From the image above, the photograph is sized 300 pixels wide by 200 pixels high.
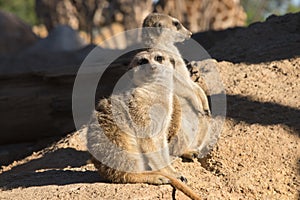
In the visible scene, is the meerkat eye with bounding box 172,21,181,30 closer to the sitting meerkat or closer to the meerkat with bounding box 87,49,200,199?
the sitting meerkat

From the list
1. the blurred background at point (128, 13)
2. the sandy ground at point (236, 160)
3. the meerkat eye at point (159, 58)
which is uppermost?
the meerkat eye at point (159, 58)

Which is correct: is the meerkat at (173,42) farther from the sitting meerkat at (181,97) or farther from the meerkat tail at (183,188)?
the meerkat tail at (183,188)

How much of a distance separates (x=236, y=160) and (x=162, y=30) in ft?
6.27

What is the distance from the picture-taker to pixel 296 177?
517 cm

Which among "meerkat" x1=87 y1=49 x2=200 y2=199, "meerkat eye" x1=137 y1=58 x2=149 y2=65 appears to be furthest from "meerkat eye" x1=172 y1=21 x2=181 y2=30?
"meerkat" x1=87 y1=49 x2=200 y2=199

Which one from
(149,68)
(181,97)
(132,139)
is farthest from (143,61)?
(181,97)

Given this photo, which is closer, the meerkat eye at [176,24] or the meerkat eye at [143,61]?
the meerkat eye at [143,61]

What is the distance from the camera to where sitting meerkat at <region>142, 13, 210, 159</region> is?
5489mm

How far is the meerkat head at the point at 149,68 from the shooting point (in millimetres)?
4949

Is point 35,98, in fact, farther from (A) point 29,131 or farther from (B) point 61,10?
(B) point 61,10

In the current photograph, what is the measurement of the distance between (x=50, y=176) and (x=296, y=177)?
2.05 meters

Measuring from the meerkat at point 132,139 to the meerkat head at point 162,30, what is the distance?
75.6 inches

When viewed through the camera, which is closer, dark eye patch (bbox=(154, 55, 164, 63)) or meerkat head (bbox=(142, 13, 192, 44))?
dark eye patch (bbox=(154, 55, 164, 63))

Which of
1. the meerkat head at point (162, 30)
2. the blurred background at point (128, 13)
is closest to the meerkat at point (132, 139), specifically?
the meerkat head at point (162, 30)
